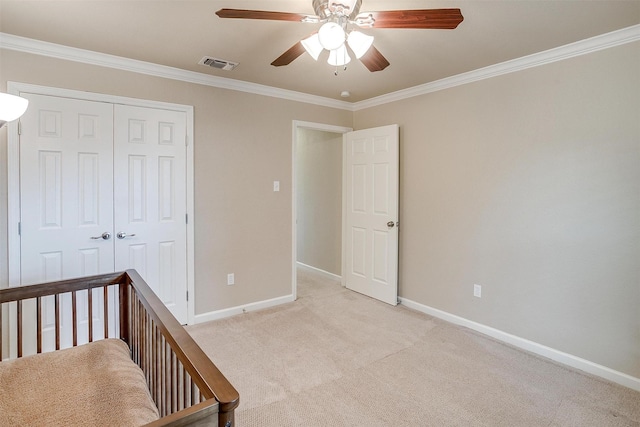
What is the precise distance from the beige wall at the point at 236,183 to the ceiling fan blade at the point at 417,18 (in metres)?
2.02

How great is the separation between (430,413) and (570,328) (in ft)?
4.55

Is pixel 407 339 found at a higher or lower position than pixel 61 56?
lower

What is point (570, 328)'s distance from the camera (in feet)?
8.55

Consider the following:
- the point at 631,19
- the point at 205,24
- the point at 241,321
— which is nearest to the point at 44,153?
the point at 205,24

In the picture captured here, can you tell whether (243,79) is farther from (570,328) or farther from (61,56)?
(570,328)

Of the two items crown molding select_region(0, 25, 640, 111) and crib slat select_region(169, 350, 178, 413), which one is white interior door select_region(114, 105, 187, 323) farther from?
crib slat select_region(169, 350, 178, 413)

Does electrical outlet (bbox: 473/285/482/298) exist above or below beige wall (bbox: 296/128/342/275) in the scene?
below

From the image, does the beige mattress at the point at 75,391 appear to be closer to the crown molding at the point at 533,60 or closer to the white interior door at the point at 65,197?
the white interior door at the point at 65,197

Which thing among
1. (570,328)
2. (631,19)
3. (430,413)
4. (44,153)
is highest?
(631,19)

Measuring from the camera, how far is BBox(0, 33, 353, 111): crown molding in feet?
8.09

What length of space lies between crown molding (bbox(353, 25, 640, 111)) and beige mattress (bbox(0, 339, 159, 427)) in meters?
3.30

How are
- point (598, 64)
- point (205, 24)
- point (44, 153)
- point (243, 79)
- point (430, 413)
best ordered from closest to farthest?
1. point (430, 413)
2. point (205, 24)
3. point (598, 64)
4. point (44, 153)
5. point (243, 79)

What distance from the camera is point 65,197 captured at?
2672mm

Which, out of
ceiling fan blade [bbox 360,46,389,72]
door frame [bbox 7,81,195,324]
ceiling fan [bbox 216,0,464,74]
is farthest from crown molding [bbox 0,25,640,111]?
ceiling fan [bbox 216,0,464,74]
